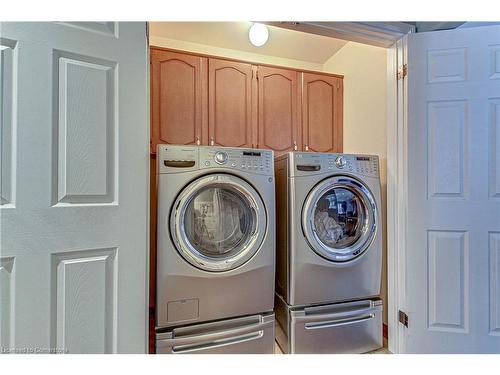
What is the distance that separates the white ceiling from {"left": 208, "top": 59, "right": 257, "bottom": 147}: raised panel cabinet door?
29 cm

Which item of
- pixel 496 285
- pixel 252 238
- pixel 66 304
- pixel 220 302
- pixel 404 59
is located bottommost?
pixel 220 302

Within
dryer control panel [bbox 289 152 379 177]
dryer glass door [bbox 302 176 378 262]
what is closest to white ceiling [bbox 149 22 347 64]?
dryer control panel [bbox 289 152 379 177]

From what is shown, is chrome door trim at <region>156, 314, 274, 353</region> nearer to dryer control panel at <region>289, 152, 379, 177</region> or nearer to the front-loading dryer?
the front-loading dryer

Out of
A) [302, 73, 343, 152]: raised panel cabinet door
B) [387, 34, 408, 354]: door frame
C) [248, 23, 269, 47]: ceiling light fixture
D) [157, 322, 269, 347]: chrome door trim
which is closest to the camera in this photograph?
[157, 322, 269, 347]: chrome door trim

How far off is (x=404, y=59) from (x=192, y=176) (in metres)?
1.40

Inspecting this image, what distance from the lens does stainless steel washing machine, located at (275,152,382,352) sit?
1.41 metres

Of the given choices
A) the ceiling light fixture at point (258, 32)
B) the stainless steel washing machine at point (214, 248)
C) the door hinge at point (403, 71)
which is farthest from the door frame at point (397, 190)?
the ceiling light fixture at point (258, 32)

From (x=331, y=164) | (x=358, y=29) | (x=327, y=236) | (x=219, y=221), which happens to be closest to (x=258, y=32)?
(x=358, y=29)

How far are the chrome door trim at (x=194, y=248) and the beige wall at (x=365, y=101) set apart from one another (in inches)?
36.1

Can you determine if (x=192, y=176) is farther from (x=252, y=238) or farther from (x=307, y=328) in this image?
(x=307, y=328)

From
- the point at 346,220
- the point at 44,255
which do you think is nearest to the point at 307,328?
the point at 346,220

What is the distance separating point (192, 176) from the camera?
1261 millimetres
